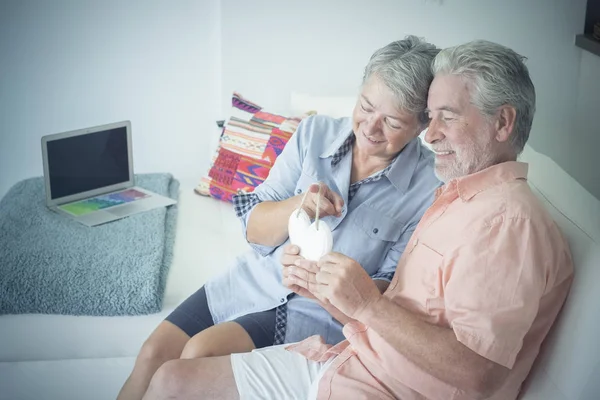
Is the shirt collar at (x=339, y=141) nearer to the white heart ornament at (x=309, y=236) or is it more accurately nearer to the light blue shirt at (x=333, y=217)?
the light blue shirt at (x=333, y=217)

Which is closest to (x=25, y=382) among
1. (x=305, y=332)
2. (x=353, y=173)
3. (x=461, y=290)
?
(x=305, y=332)

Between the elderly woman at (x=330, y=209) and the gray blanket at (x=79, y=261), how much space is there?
27 cm

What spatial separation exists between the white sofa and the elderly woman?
27cm

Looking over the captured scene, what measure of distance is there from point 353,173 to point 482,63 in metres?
0.47

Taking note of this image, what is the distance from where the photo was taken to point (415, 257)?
4.53 feet

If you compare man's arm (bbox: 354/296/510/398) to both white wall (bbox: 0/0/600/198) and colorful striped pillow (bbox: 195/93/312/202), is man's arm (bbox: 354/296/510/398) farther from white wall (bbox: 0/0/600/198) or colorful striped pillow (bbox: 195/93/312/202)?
white wall (bbox: 0/0/600/198)

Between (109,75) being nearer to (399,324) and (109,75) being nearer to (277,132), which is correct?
(277,132)

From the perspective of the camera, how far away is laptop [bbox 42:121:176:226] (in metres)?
2.37

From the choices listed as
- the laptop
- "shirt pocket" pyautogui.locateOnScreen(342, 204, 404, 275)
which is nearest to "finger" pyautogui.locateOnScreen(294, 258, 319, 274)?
"shirt pocket" pyautogui.locateOnScreen(342, 204, 404, 275)

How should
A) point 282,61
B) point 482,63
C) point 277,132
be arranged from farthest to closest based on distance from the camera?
point 282,61 < point 277,132 < point 482,63

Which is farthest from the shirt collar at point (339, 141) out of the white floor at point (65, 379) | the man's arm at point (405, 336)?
the white floor at point (65, 379)

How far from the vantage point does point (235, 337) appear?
1.63 meters

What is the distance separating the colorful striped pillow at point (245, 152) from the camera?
2.54 metres

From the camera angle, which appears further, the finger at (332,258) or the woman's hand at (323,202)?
the woman's hand at (323,202)
